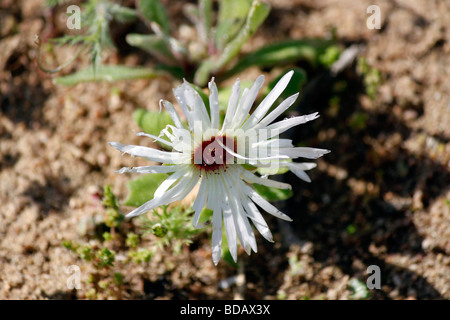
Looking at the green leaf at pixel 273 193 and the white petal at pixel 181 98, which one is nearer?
the white petal at pixel 181 98

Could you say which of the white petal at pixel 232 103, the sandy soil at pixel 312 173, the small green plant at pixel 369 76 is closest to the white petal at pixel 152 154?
the white petal at pixel 232 103

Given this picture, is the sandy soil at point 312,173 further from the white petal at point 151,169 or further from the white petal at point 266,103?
the white petal at point 266,103

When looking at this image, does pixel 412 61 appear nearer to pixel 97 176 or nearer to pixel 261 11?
pixel 261 11

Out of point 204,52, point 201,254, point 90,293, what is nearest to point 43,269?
point 90,293

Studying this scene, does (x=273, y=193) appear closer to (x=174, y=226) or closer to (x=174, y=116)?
(x=174, y=226)

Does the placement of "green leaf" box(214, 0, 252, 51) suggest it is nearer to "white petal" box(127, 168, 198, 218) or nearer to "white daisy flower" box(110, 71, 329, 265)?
"white daisy flower" box(110, 71, 329, 265)

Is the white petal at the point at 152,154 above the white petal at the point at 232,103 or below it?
below

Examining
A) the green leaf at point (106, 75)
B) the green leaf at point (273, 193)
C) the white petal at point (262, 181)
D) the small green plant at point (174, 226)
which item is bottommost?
the small green plant at point (174, 226)

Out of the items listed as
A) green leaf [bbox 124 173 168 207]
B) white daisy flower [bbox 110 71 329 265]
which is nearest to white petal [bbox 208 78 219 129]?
white daisy flower [bbox 110 71 329 265]
